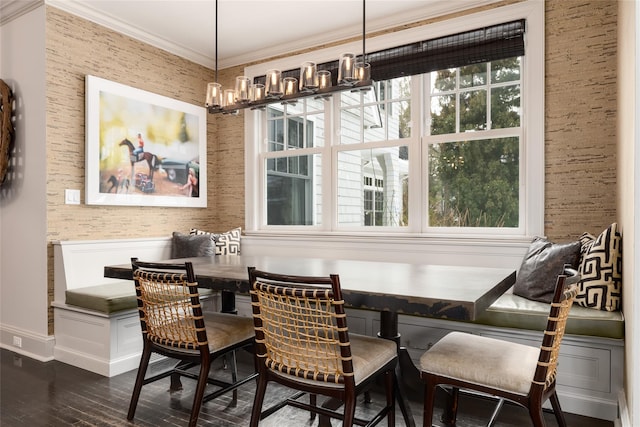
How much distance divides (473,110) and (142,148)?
9.67 ft

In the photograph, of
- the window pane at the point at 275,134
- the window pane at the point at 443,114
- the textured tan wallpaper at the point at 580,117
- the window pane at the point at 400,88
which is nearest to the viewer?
the textured tan wallpaper at the point at 580,117

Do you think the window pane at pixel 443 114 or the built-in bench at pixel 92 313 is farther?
the window pane at pixel 443 114

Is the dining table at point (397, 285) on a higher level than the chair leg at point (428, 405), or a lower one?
higher

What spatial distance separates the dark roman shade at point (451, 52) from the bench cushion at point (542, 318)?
1856 mm

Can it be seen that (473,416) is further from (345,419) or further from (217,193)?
(217,193)

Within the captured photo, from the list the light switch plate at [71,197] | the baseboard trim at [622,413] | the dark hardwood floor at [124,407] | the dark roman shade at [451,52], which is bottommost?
the dark hardwood floor at [124,407]

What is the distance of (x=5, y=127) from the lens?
11.4 ft

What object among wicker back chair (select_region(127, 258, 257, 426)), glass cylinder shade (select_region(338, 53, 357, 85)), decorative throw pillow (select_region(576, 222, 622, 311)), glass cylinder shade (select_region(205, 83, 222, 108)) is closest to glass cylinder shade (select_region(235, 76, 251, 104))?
glass cylinder shade (select_region(205, 83, 222, 108))

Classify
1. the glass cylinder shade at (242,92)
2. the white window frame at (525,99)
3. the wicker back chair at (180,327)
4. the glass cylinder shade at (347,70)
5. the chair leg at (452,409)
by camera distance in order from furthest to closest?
the white window frame at (525,99) → the glass cylinder shade at (242,92) → the glass cylinder shade at (347,70) → the chair leg at (452,409) → the wicker back chair at (180,327)

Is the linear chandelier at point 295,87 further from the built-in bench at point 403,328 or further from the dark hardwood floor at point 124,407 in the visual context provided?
the dark hardwood floor at point 124,407

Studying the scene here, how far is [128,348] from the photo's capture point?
3.07m

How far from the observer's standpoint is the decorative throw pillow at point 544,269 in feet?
8.33

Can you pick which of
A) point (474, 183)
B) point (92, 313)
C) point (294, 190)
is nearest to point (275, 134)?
point (294, 190)

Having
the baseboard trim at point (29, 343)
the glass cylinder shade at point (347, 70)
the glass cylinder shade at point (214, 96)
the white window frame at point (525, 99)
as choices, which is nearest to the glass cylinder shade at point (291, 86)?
the glass cylinder shade at point (347, 70)
